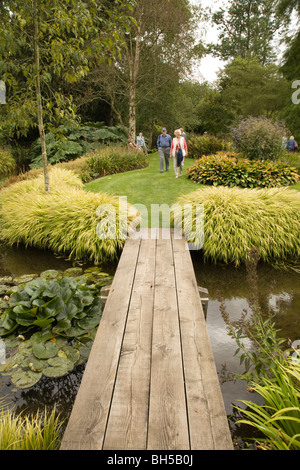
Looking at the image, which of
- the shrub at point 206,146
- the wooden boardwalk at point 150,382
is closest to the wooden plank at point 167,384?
the wooden boardwalk at point 150,382

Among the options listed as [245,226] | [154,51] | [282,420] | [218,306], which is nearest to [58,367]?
[282,420]

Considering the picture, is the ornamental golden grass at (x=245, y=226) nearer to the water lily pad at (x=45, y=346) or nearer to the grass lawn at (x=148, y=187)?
the grass lawn at (x=148, y=187)

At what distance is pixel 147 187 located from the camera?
8.41 m

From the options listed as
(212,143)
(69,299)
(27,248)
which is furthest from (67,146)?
(69,299)

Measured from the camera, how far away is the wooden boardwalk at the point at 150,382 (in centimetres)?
149

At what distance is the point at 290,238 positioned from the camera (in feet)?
16.7

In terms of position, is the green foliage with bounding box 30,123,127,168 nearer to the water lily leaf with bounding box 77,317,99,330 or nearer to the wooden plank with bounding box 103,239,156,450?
the water lily leaf with bounding box 77,317,99,330

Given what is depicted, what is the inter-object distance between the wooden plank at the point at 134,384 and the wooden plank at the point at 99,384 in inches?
1.6

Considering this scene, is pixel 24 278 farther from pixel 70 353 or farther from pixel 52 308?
pixel 70 353

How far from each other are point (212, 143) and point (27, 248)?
32.4 feet

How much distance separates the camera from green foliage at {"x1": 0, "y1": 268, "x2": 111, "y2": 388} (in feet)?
8.77

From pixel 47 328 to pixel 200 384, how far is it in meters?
1.85

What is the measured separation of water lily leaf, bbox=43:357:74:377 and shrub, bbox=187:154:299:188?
6.46m

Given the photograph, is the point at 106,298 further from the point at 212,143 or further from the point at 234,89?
the point at 234,89
